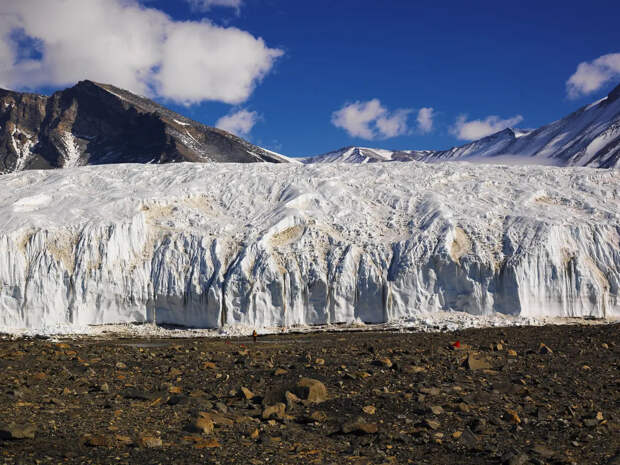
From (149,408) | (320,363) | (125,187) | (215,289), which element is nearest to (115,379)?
(149,408)

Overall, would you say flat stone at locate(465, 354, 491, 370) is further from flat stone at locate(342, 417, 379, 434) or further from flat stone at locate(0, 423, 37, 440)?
flat stone at locate(0, 423, 37, 440)

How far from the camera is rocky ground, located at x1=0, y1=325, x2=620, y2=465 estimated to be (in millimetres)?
8055

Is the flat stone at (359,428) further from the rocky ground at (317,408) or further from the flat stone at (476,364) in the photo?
the flat stone at (476,364)

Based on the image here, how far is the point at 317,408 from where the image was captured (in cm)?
1032

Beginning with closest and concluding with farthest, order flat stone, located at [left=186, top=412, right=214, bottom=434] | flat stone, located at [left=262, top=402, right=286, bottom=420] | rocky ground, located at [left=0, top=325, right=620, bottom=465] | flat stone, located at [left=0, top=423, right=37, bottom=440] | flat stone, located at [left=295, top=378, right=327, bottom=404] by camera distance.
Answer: flat stone, located at [left=0, top=423, right=37, bottom=440] → rocky ground, located at [left=0, top=325, right=620, bottom=465] → flat stone, located at [left=186, top=412, right=214, bottom=434] → flat stone, located at [left=262, top=402, right=286, bottom=420] → flat stone, located at [left=295, top=378, right=327, bottom=404]

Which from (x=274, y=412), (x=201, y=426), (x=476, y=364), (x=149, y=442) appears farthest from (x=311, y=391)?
(x=476, y=364)

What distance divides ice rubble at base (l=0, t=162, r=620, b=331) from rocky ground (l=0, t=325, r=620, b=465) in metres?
14.3

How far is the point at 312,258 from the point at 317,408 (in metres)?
20.9

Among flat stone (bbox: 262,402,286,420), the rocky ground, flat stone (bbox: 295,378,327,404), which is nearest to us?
the rocky ground

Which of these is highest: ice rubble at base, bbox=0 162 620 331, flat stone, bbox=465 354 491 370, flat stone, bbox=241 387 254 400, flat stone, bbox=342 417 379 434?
ice rubble at base, bbox=0 162 620 331

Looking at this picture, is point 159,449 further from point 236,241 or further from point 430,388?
point 236,241

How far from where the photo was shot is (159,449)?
7.98 m

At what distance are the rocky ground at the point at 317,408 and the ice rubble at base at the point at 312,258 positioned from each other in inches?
564

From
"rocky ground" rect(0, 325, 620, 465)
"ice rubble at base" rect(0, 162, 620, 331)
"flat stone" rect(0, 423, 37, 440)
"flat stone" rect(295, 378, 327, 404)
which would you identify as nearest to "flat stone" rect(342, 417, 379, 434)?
"rocky ground" rect(0, 325, 620, 465)
